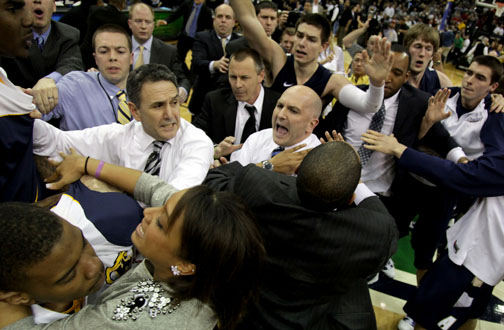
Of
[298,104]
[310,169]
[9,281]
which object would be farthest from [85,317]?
[298,104]

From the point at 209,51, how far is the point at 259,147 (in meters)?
2.23

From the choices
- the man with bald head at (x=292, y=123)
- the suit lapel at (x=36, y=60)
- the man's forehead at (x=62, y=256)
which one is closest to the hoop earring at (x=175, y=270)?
the man's forehead at (x=62, y=256)

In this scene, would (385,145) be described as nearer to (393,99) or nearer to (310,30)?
(393,99)

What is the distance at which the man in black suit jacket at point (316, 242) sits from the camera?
3.89ft

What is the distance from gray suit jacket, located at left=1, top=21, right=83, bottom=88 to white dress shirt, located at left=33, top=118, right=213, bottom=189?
100 centimetres

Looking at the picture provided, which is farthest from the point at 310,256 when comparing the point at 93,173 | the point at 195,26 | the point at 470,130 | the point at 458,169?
→ the point at 195,26

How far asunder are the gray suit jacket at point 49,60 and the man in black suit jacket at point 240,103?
1.15 m

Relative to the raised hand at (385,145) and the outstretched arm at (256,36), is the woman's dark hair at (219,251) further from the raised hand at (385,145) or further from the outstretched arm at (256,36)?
the outstretched arm at (256,36)

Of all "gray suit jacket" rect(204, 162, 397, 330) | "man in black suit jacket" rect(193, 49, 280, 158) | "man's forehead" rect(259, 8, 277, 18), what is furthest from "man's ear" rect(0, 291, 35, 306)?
"man's forehead" rect(259, 8, 277, 18)

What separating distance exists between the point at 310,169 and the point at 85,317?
0.87m

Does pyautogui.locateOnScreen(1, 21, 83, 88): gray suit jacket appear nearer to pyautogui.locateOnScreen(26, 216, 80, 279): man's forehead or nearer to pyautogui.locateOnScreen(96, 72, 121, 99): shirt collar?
pyautogui.locateOnScreen(96, 72, 121, 99): shirt collar

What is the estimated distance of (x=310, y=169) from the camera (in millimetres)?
1202

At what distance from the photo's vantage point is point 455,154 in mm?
2328

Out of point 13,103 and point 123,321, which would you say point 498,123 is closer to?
point 123,321
